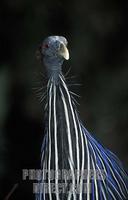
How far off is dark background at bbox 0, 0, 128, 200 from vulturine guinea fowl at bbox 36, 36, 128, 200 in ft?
0.12

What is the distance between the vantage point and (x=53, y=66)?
6.24ft

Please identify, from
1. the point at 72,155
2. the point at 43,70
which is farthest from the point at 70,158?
the point at 43,70

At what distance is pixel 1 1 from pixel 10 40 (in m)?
0.16

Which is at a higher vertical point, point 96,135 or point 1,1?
point 1,1

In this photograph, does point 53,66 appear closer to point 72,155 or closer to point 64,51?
point 64,51

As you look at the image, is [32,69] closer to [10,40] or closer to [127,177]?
[10,40]

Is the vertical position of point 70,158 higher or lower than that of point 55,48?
lower

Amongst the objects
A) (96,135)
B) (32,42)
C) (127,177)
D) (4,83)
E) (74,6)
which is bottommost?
(127,177)

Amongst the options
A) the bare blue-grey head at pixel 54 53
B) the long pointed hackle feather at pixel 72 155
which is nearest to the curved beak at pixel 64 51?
the bare blue-grey head at pixel 54 53

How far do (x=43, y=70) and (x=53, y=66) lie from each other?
0.04 m

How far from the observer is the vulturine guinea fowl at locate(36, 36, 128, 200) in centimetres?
190

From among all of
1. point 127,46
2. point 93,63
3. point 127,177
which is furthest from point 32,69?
point 127,177

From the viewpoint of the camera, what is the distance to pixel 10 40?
6.42ft

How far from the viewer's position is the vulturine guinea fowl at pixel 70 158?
1.90 metres
